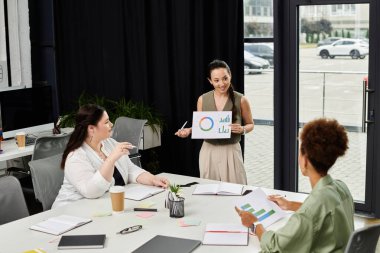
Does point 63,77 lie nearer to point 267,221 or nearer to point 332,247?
point 267,221

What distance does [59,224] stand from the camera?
3045 mm

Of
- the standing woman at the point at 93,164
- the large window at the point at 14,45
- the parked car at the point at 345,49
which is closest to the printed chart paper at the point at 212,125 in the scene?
the standing woman at the point at 93,164

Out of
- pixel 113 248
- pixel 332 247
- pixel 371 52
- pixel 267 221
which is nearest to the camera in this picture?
pixel 332 247

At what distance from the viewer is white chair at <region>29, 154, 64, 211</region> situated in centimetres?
358

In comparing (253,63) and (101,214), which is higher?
(253,63)

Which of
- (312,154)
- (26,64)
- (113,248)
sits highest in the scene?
(26,64)

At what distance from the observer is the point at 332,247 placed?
241 cm

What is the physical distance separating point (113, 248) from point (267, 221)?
813mm

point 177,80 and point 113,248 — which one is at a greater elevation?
point 177,80

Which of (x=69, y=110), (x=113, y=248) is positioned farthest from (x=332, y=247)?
(x=69, y=110)

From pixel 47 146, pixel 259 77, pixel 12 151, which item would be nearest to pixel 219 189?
pixel 47 146

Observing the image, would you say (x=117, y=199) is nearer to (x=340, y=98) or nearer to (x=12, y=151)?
(x=12, y=151)

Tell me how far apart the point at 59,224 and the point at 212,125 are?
176 cm

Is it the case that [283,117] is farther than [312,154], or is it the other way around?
[283,117]
